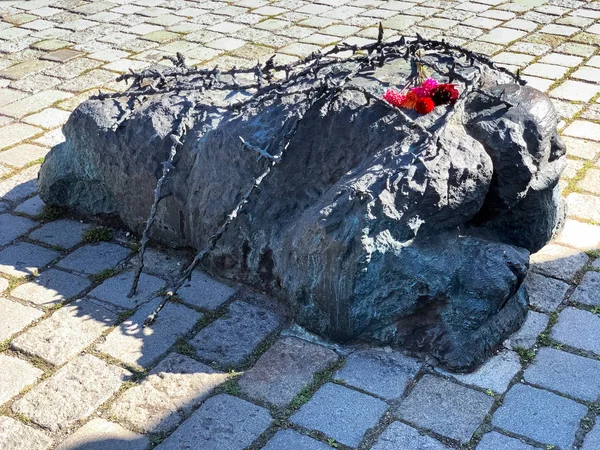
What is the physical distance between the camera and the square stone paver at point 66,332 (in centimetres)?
404

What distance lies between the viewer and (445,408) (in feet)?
11.9

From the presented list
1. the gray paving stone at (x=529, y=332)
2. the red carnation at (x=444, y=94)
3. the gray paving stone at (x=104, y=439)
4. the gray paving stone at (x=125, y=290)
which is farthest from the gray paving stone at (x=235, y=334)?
the red carnation at (x=444, y=94)

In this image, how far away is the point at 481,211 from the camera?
4.27 metres

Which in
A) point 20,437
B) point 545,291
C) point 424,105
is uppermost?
point 424,105

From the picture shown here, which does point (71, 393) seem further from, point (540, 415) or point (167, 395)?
point (540, 415)

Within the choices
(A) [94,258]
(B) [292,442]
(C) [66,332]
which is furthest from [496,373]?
(A) [94,258]

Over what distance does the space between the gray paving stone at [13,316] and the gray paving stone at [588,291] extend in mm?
2739

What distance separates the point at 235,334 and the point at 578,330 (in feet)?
5.44

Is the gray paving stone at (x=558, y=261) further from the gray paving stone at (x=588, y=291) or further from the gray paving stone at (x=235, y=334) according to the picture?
the gray paving stone at (x=235, y=334)

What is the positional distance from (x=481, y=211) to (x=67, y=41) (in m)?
5.64

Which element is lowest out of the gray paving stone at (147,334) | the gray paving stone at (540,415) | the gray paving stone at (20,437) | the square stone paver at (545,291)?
the gray paving stone at (20,437)

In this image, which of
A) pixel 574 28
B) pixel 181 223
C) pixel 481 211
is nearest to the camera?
pixel 481 211

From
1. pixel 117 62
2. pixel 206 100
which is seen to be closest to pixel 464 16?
pixel 117 62

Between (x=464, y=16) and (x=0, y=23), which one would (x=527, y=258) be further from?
(x=0, y=23)
